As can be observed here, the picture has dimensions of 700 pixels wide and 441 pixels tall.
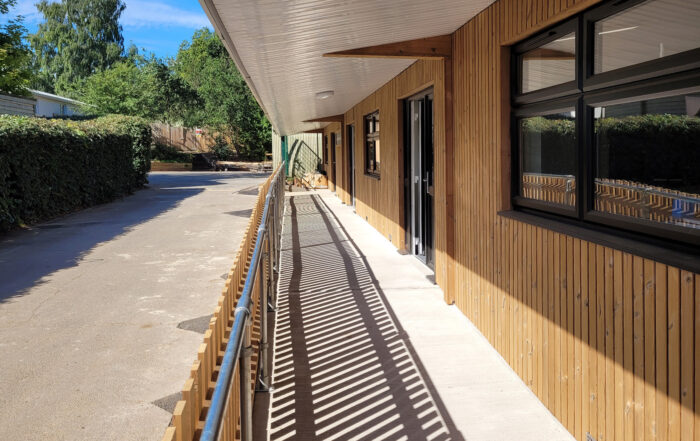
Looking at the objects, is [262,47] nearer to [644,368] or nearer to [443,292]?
[443,292]

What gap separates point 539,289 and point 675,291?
1.30 meters

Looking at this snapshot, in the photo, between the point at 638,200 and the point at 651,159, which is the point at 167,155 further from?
the point at 651,159

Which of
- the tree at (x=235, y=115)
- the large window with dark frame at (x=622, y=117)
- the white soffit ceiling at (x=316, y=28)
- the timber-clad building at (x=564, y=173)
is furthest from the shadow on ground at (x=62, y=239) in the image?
the tree at (x=235, y=115)

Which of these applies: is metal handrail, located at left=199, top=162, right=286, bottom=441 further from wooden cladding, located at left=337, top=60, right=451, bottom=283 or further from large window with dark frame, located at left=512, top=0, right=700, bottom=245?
wooden cladding, located at left=337, top=60, right=451, bottom=283

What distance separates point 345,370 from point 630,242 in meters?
2.18

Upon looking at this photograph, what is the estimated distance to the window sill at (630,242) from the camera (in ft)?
7.47

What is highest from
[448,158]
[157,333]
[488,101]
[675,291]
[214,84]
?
[214,84]

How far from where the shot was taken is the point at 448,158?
5590 millimetres

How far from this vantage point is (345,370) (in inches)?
165

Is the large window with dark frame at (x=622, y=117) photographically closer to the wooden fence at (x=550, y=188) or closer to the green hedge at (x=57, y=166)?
the wooden fence at (x=550, y=188)

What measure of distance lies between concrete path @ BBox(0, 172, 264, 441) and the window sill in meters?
2.50

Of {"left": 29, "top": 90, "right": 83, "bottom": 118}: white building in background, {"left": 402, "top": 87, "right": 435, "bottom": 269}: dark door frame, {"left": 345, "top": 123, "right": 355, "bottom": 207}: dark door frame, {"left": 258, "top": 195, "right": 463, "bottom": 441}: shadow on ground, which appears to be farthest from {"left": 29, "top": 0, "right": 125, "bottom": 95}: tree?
{"left": 258, "top": 195, "right": 463, "bottom": 441}: shadow on ground

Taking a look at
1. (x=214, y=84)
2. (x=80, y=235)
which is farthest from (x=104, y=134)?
(x=214, y=84)

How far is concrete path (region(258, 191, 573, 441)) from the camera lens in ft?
10.9
